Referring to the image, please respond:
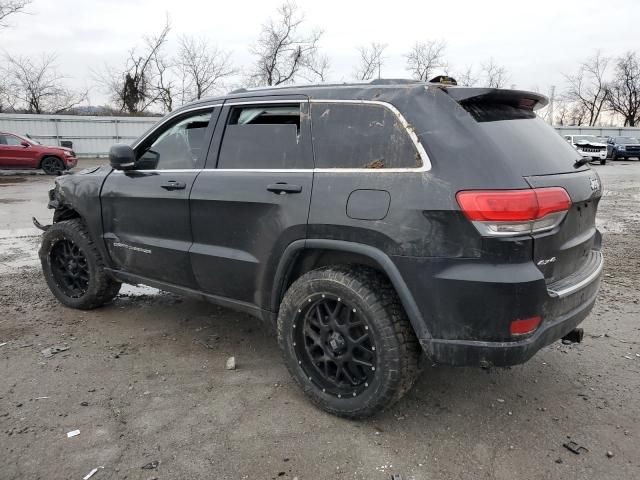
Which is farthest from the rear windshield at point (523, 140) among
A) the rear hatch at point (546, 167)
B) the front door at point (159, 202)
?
the front door at point (159, 202)

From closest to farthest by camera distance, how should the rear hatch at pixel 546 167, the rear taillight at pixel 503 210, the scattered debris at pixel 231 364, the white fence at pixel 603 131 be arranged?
1. the rear taillight at pixel 503 210
2. the rear hatch at pixel 546 167
3. the scattered debris at pixel 231 364
4. the white fence at pixel 603 131

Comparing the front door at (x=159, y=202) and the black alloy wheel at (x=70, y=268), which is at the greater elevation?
the front door at (x=159, y=202)

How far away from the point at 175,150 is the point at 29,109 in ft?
137

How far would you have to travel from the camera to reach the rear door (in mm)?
3029

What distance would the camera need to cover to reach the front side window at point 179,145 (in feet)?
12.1

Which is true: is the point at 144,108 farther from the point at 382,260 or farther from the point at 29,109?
the point at 382,260

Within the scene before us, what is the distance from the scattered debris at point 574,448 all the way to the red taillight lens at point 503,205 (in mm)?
1221

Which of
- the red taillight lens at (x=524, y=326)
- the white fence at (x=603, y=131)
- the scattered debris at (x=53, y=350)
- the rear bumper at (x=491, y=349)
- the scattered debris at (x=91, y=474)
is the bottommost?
the scattered debris at (x=91, y=474)

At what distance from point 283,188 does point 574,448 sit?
2.06m

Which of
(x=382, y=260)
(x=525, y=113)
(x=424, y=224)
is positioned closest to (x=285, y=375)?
(x=382, y=260)

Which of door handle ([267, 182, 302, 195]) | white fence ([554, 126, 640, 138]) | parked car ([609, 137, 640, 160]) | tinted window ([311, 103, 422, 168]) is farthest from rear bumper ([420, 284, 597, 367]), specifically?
white fence ([554, 126, 640, 138])

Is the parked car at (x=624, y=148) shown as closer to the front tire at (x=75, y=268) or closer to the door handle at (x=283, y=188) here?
the front tire at (x=75, y=268)

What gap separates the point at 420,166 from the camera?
2.58m

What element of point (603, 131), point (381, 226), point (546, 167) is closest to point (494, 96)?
point (546, 167)
